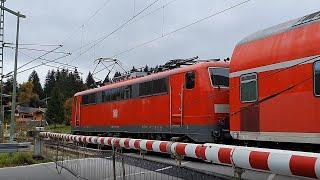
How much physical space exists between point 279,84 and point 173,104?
788cm

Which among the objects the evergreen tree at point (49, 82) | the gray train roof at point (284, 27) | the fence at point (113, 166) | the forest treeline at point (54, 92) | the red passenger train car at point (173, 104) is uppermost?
the evergreen tree at point (49, 82)

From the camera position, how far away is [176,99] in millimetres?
19000

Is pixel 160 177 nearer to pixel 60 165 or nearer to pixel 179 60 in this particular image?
pixel 60 165

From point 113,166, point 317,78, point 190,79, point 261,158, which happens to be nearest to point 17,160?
point 190,79

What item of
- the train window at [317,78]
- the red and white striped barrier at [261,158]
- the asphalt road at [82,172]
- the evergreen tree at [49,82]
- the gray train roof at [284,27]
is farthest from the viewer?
the evergreen tree at [49,82]

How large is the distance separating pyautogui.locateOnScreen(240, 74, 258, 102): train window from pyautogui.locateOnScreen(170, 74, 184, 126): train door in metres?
5.56

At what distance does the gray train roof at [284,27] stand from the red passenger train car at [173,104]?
4094mm

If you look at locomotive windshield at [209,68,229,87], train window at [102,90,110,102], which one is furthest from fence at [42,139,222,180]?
train window at [102,90,110,102]

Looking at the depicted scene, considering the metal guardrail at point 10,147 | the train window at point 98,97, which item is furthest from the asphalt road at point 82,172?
the train window at point 98,97

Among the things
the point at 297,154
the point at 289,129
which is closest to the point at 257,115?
the point at 289,129

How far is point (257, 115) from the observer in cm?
1241

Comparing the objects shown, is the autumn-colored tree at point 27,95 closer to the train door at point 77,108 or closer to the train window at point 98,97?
the train door at point 77,108

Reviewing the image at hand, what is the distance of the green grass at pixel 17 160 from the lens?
63.6 ft

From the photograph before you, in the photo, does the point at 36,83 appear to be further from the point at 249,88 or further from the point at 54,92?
the point at 249,88
